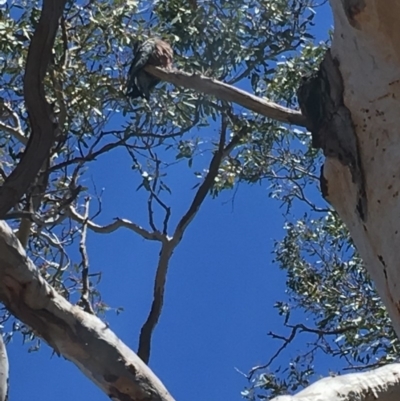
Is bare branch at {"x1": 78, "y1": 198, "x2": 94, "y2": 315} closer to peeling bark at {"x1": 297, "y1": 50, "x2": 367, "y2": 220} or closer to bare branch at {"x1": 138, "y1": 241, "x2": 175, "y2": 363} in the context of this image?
bare branch at {"x1": 138, "y1": 241, "x2": 175, "y2": 363}

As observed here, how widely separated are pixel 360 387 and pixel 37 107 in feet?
4.83

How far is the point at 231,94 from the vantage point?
303 centimetres

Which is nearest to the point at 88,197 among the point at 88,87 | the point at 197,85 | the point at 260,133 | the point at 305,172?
the point at 88,87

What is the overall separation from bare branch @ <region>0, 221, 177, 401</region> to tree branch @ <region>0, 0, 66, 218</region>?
0.31m

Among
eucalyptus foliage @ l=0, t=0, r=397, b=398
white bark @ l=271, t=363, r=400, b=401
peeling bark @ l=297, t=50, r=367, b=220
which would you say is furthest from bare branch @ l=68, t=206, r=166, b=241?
peeling bark @ l=297, t=50, r=367, b=220

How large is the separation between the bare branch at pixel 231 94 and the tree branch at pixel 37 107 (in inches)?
22.7

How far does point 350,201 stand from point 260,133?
342cm

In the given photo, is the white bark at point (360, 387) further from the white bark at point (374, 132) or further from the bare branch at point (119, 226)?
the bare branch at point (119, 226)

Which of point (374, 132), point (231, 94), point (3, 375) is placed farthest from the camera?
point (231, 94)

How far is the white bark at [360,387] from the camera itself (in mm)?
2379

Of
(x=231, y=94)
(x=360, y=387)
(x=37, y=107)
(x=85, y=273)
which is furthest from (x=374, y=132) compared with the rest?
(x=85, y=273)

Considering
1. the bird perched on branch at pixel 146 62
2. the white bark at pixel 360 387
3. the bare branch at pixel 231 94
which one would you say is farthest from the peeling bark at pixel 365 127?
the bird perched on branch at pixel 146 62

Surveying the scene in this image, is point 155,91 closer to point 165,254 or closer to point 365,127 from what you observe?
point 165,254

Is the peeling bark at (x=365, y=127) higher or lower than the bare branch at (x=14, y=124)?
lower
